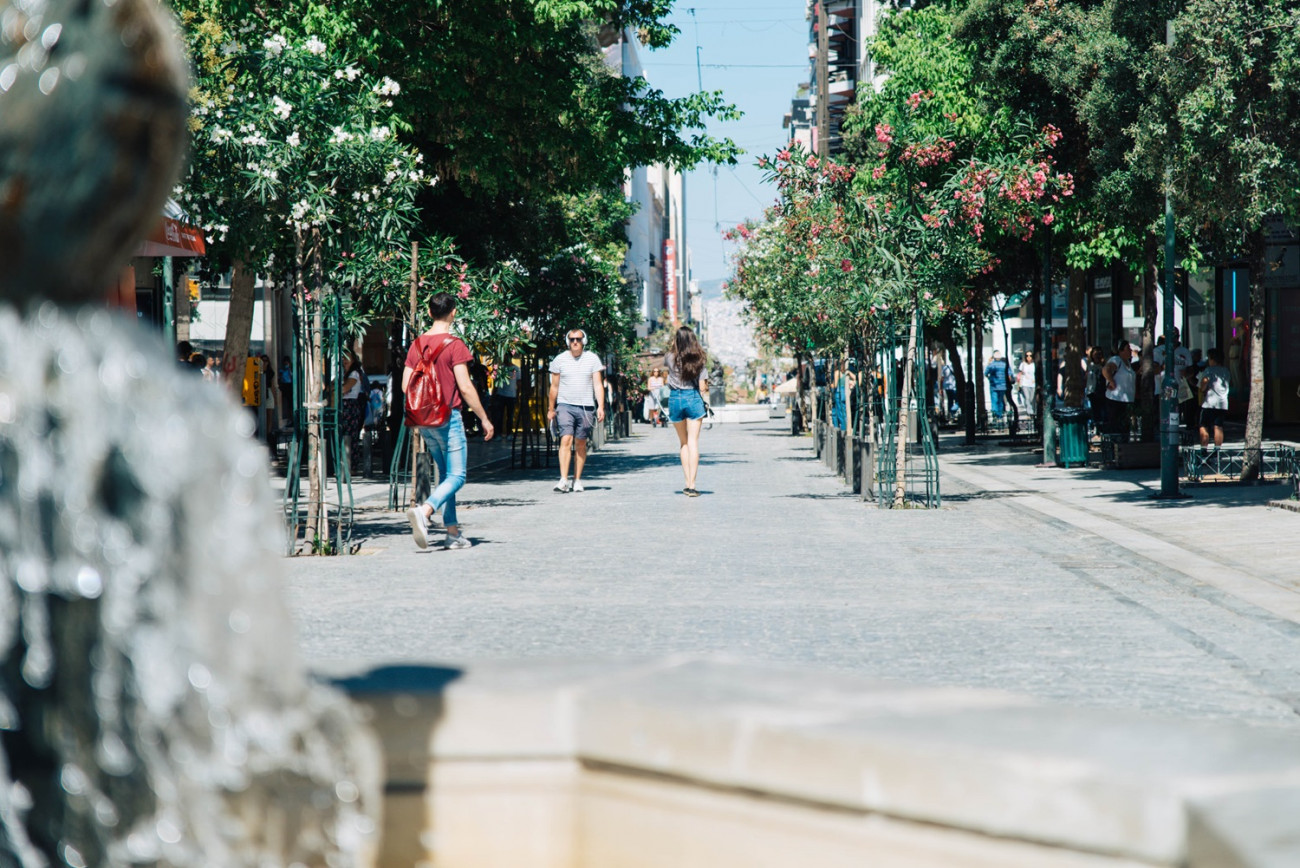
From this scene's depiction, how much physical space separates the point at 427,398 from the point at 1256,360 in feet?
31.6

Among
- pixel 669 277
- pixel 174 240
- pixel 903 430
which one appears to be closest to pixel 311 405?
pixel 174 240

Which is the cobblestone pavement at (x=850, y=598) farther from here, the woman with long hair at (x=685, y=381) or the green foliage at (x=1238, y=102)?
the green foliage at (x=1238, y=102)

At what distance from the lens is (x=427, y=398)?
40.9 ft

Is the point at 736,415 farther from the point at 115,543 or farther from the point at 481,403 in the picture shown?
the point at 115,543

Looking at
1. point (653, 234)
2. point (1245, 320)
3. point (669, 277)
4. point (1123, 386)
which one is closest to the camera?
point (1123, 386)

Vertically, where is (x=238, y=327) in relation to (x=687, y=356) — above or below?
above

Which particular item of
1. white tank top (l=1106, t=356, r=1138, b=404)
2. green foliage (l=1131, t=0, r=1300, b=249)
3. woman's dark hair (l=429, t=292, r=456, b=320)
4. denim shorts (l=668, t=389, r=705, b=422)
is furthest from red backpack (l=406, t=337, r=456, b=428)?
white tank top (l=1106, t=356, r=1138, b=404)

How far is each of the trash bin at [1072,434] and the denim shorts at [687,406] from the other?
20.2 feet

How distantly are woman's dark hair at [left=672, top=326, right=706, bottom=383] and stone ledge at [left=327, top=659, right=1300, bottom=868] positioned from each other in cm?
1548

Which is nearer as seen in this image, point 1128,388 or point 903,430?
point 903,430

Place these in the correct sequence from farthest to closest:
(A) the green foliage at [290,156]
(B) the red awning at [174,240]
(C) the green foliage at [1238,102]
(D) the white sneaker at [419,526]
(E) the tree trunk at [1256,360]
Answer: (E) the tree trunk at [1256,360] < (B) the red awning at [174,240] < (C) the green foliage at [1238,102] < (A) the green foliage at [290,156] < (D) the white sneaker at [419,526]

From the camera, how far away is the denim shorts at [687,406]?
1841 cm

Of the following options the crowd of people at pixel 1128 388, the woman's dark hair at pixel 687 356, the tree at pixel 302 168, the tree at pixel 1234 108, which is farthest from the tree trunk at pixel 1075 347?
the tree at pixel 302 168

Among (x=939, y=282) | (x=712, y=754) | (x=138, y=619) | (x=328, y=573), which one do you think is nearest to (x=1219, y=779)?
(x=712, y=754)
